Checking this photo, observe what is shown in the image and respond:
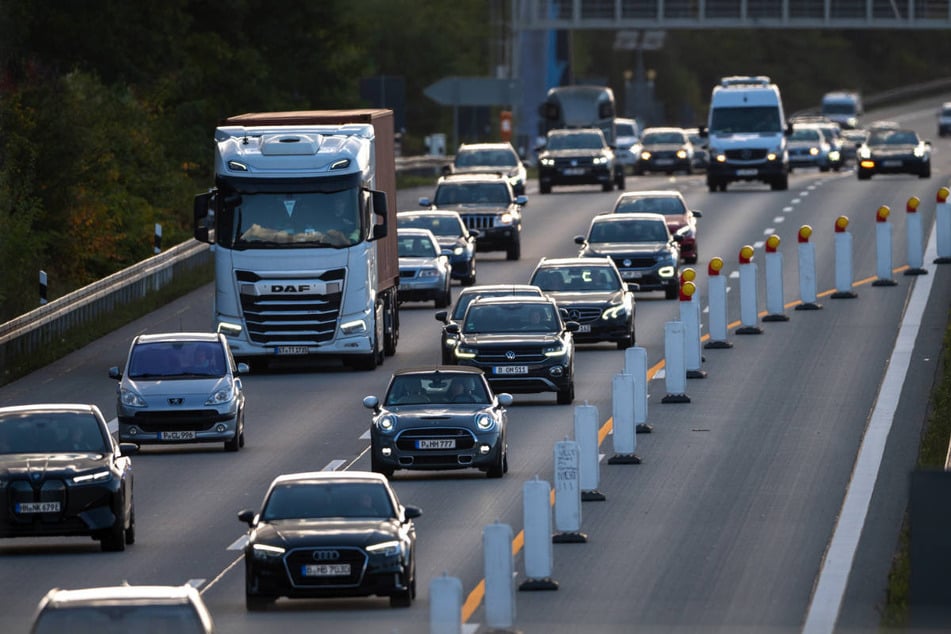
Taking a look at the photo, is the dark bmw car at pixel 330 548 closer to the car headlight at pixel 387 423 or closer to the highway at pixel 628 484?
the highway at pixel 628 484

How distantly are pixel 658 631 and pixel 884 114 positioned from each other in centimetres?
13752

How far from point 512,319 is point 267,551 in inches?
589

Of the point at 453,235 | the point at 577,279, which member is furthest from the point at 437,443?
the point at 453,235

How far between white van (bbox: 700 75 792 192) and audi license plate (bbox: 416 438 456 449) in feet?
139

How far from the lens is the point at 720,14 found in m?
124

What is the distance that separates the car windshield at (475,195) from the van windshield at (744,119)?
1519 centimetres

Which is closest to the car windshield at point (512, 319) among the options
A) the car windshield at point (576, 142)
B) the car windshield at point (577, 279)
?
the car windshield at point (577, 279)

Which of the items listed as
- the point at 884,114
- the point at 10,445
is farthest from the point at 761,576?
the point at 884,114

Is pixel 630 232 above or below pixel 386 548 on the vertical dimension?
below

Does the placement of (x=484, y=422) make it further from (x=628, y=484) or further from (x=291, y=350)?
(x=291, y=350)

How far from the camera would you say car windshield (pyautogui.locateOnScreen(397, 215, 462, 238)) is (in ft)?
165

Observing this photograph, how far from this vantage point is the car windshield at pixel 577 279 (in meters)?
40.1

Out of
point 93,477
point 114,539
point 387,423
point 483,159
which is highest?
point 93,477

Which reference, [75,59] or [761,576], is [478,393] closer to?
[761,576]
